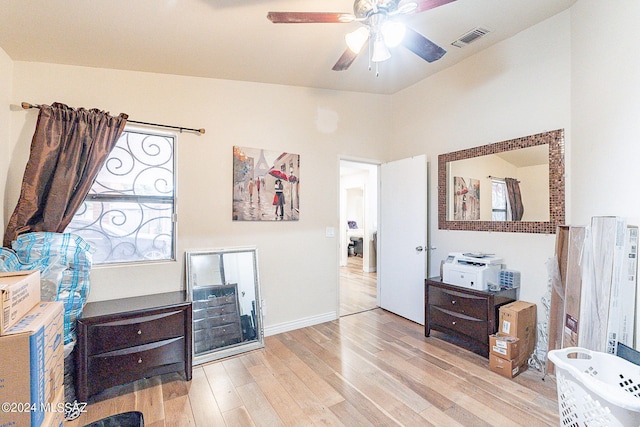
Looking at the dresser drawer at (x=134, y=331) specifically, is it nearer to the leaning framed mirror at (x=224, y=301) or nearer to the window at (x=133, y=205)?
the leaning framed mirror at (x=224, y=301)

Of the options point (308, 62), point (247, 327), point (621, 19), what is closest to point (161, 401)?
point (247, 327)

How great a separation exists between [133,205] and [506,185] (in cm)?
354

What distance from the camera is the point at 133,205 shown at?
2.60 meters

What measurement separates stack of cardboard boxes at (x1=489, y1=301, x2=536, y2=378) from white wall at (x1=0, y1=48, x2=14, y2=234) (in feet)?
13.0

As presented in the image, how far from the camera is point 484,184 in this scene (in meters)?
3.01

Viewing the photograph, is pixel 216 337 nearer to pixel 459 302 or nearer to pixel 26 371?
pixel 26 371

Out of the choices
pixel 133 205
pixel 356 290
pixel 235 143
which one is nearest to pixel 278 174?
pixel 235 143

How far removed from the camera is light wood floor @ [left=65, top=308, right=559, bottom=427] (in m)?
1.85

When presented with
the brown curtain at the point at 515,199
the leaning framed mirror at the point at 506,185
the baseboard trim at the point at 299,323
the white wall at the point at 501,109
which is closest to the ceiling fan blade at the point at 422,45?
the white wall at the point at 501,109

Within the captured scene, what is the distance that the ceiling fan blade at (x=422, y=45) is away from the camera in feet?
5.80

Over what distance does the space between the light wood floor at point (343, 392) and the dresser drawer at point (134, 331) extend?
382 millimetres

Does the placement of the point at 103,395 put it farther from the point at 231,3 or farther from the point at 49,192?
the point at 231,3

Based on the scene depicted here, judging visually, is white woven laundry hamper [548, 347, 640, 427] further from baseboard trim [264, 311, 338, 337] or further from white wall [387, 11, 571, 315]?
baseboard trim [264, 311, 338, 337]

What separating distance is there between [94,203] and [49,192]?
334 mm
